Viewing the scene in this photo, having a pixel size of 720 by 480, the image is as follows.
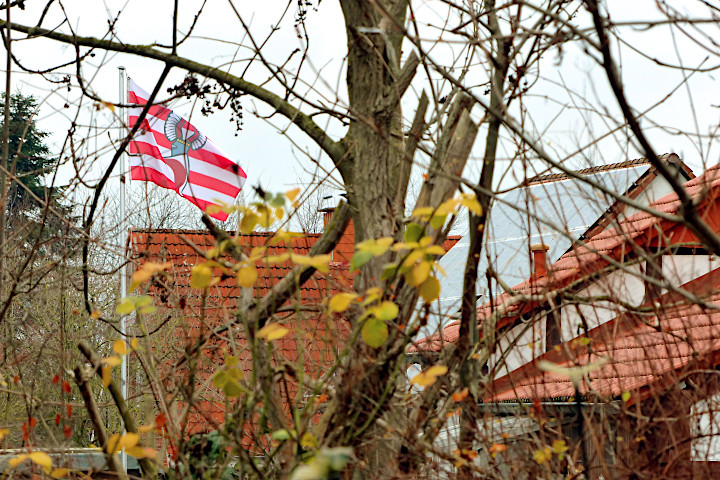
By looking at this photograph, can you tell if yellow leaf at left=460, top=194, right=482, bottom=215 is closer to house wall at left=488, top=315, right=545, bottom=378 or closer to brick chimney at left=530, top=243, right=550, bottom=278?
house wall at left=488, top=315, right=545, bottom=378

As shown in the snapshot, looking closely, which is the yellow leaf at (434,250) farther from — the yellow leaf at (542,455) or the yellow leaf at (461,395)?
the yellow leaf at (542,455)

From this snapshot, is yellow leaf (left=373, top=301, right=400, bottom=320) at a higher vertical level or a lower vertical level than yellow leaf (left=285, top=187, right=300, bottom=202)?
lower

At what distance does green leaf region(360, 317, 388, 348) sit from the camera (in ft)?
6.30

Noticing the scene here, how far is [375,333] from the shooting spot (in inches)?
75.7

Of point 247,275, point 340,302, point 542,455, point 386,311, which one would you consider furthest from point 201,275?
point 542,455

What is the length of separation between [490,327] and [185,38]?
6.35ft

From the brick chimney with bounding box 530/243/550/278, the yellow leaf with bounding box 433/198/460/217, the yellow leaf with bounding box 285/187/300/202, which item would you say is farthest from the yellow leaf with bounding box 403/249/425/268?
the brick chimney with bounding box 530/243/550/278

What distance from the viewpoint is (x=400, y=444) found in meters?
2.86

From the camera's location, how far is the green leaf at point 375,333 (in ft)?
6.30

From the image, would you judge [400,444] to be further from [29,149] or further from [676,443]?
[29,149]

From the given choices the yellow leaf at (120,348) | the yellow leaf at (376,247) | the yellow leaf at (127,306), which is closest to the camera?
the yellow leaf at (376,247)

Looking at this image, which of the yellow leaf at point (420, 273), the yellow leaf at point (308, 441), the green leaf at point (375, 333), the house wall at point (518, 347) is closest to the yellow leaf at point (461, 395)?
the house wall at point (518, 347)

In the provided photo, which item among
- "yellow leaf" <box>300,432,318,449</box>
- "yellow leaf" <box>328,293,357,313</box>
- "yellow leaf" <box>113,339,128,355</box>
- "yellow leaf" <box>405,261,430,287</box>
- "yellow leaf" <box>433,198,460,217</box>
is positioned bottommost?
"yellow leaf" <box>300,432,318,449</box>

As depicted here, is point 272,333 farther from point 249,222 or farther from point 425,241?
point 425,241
